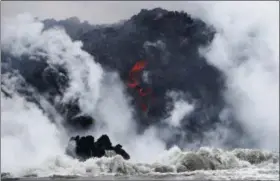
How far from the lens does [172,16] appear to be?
36.0 meters

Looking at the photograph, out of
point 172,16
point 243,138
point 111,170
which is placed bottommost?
point 111,170

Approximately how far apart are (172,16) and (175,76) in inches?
189

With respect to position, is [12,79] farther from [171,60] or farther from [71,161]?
[171,60]

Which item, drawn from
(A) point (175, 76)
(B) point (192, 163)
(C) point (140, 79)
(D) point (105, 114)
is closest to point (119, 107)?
(D) point (105, 114)

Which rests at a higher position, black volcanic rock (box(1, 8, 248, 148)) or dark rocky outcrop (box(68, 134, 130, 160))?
black volcanic rock (box(1, 8, 248, 148))

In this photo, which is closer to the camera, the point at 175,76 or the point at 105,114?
the point at 105,114

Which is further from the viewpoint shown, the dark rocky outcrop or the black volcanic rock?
the black volcanic rock

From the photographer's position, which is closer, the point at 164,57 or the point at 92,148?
the point at 92,148

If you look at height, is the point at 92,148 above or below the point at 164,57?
below

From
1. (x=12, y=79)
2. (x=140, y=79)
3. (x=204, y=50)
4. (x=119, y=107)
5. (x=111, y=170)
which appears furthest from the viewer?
(x=204, y=50)

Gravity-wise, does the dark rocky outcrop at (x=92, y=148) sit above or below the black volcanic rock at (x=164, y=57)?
below

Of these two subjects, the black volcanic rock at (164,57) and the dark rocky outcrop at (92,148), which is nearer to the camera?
the dark rocky outcrop at (92,148)

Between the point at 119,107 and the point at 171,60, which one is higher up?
the point at 171,60

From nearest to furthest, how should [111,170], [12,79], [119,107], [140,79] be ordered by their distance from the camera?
[111,170] → [12,79] → [119,107] → [140,79]
